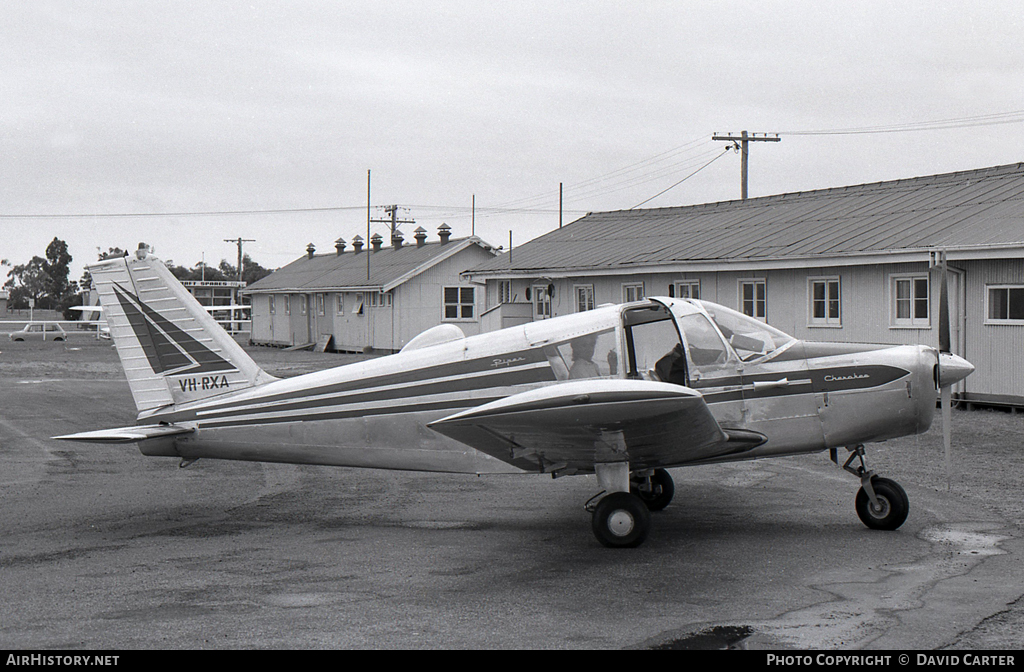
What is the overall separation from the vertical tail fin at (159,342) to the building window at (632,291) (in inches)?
698

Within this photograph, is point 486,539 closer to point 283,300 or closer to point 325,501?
point 325,501

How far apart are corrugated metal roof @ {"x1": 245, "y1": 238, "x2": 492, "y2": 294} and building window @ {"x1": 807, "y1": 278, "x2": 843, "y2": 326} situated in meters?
23.1

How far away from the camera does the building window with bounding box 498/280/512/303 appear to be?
32.6m

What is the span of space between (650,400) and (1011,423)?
1175cm

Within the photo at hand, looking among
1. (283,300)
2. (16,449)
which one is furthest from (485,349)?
(283,300)

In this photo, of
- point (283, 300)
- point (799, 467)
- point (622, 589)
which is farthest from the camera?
point (283, 300)

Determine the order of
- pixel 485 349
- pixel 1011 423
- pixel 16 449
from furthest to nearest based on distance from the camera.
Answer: pixel 1011 423, pixel 16 449, pixel 485 349

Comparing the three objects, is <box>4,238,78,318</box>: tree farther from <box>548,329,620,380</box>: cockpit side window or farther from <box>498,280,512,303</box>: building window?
<box>548,329,620,380</box>: cockpit side window

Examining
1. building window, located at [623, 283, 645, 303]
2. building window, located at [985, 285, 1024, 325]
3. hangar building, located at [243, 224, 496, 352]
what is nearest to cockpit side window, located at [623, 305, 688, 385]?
building window, located at [985, 285, 1024, 325]

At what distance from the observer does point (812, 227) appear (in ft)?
78.2

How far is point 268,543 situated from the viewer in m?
8.43

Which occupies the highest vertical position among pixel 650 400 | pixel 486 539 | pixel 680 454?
pixel 650 400

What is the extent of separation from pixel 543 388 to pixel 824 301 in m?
15.2

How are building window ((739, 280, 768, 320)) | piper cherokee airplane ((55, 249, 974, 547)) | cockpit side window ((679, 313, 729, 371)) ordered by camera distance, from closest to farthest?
piper cherokee airplane ((55, 249, 974, 547)) < cockpit side window ((679, 313, 729, 371)) < building window ((739, 280, 768, 320))
